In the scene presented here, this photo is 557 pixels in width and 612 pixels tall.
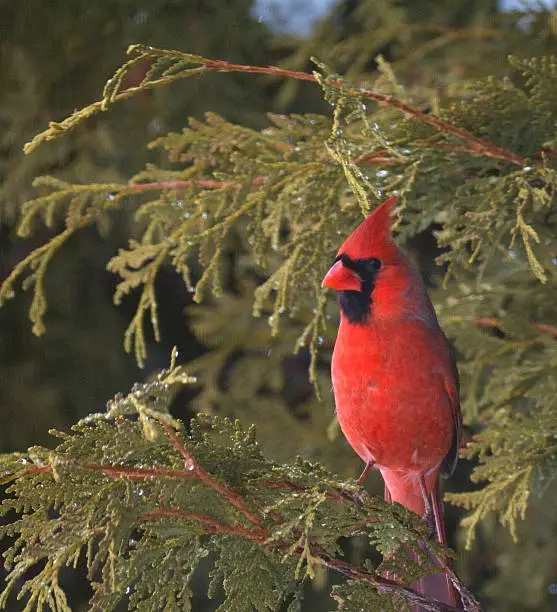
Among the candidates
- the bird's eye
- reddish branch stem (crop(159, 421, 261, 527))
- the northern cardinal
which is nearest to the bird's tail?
the northern cardinal

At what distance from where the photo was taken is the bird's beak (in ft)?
5.78

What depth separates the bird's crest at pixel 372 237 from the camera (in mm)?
1746

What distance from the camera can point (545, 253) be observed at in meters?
2.17

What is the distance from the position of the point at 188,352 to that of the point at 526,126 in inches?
80.7

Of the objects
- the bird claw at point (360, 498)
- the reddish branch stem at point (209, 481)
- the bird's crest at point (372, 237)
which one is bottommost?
the bird claw at point (360, 498)

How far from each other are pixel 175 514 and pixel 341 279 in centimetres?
59

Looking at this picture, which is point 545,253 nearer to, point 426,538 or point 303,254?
point 303,254

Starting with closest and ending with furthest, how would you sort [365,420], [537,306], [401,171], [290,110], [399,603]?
[399,603]
[365,420]
[401,171]
[537,306]
[290,110]

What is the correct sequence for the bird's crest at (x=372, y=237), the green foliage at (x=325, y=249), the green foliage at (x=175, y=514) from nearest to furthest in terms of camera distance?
the green foliage at (x=175, y=514) < the green foliage at (x=325, y=249) < the bird's crest at (x=372, y=237)

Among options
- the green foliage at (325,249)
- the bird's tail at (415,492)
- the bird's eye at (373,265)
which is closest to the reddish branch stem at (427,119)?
the green foliage at (325,249)

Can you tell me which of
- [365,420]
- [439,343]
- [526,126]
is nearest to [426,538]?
[365,420]

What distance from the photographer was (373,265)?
6.02ft

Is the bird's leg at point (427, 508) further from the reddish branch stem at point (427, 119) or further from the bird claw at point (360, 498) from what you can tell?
the reddish branch stem at point (427, 119)

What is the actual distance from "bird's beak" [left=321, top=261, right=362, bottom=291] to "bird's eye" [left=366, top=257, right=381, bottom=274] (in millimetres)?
38
